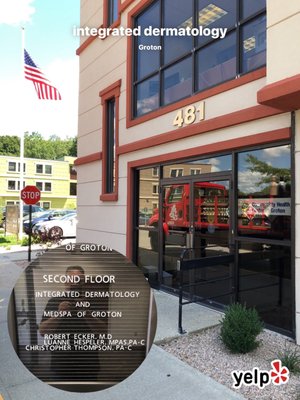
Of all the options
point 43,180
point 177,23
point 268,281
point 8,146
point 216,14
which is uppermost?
point 8,146

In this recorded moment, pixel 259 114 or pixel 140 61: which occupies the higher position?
pixel 140 61

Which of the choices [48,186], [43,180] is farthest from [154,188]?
[48,186]

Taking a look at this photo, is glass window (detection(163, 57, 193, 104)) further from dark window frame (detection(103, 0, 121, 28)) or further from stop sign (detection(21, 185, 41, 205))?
stop sign (detection(21, 185, 41, 205))

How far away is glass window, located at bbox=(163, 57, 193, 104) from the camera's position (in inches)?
241

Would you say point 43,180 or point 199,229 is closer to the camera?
point 199,229

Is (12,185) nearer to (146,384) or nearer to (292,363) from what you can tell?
(146,384)

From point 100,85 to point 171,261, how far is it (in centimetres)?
496

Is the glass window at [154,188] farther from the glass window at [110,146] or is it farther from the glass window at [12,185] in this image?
the glass window at [12,185]

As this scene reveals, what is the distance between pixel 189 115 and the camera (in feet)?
19.1

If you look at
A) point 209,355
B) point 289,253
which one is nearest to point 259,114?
point 289,253

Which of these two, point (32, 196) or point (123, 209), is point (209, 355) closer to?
point (123, 209)

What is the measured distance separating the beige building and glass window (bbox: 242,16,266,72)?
17 millimetres

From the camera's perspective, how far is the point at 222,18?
546 cm
